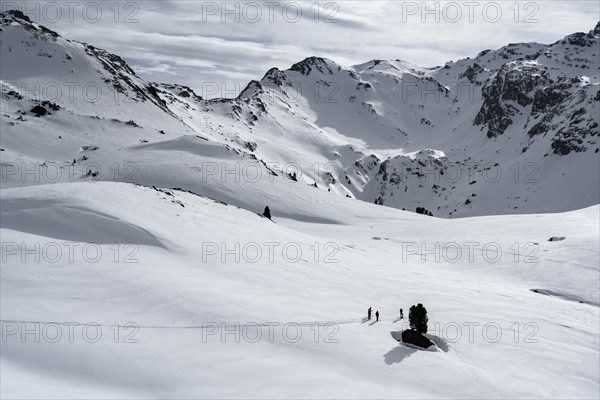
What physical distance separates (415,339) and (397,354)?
2.32 m

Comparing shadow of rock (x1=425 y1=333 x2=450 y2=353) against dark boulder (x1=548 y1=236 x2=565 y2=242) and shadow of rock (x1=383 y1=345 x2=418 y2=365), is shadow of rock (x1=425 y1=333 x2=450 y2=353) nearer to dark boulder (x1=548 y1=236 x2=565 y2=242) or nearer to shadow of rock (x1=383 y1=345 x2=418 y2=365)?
shadow of rock (x1=383 y1=345 x2=418 y2=365)

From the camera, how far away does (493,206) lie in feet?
643

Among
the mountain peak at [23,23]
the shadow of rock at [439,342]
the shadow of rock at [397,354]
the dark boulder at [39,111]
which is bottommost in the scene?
the shadow of rock at [439,342]

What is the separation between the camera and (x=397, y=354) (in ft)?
82.8

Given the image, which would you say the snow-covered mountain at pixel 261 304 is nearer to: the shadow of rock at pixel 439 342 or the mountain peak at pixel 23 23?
the shadow of rock at pixel 439 342

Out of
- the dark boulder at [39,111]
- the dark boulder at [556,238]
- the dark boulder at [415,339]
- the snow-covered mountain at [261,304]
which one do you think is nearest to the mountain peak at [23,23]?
the dark boulder at [39,111]

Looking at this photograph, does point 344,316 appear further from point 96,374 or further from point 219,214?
point 219,214

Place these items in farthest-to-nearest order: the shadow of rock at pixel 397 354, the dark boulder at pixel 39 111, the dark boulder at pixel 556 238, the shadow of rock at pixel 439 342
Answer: the dark boulder at pixel 39 111 < the dark boulder at pixel 556 238 < the shadow of rock at pixel 439 342 < the shadow of rock at pixel 397 354

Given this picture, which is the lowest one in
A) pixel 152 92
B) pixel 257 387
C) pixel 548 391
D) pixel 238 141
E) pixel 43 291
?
pixel 548 391

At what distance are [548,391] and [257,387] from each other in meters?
15.0

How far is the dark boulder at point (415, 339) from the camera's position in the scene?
2700 cm

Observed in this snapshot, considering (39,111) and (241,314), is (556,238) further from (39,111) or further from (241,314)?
(39,111)

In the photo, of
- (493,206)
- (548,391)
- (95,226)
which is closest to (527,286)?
(548,391)

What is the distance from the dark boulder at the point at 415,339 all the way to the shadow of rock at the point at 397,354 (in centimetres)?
69
